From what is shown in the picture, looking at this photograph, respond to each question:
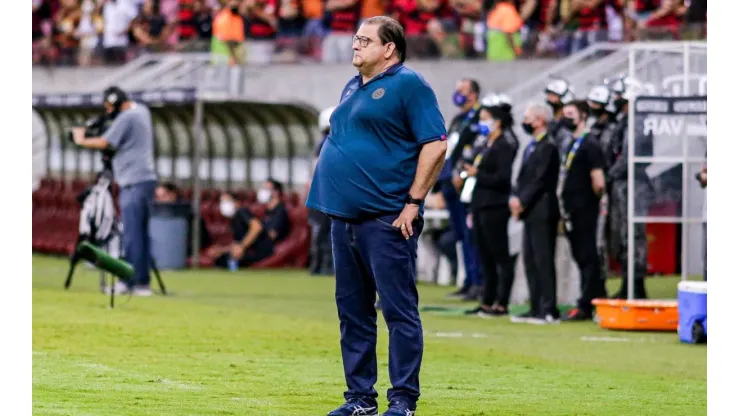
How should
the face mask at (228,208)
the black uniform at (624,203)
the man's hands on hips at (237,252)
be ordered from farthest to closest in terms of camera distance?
1. the face mask at (228,208)
2. the man's hands on hips at (237,252)
3. the black uniform at (624,203)

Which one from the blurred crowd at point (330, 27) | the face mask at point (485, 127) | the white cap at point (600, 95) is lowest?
the face mask at point (485, 127)

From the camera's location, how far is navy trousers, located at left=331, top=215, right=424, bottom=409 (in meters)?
8.79

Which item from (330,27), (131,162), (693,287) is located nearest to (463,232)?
(131,162)

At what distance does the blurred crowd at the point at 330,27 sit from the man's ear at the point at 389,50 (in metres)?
12.7

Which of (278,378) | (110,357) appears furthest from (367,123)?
(110,357)

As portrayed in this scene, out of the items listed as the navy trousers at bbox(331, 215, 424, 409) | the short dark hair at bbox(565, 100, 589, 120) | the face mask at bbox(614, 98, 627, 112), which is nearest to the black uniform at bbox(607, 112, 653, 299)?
the face mask at bbox(614, 98, 627, 112)

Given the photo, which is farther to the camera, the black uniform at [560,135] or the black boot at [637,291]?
the black boot at [637,291]

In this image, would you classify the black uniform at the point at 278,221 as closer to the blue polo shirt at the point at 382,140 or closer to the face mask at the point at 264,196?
the face mask at the point at 264,196

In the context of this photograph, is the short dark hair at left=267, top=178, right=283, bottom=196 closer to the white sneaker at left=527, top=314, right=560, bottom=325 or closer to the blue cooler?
the white sneaker at left=527, top=314, right=560, bottom=325

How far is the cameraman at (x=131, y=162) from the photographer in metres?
17.9

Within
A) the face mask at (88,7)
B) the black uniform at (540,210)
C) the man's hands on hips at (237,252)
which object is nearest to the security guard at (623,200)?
the black uniform at (540,210)

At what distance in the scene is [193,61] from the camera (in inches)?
1055
